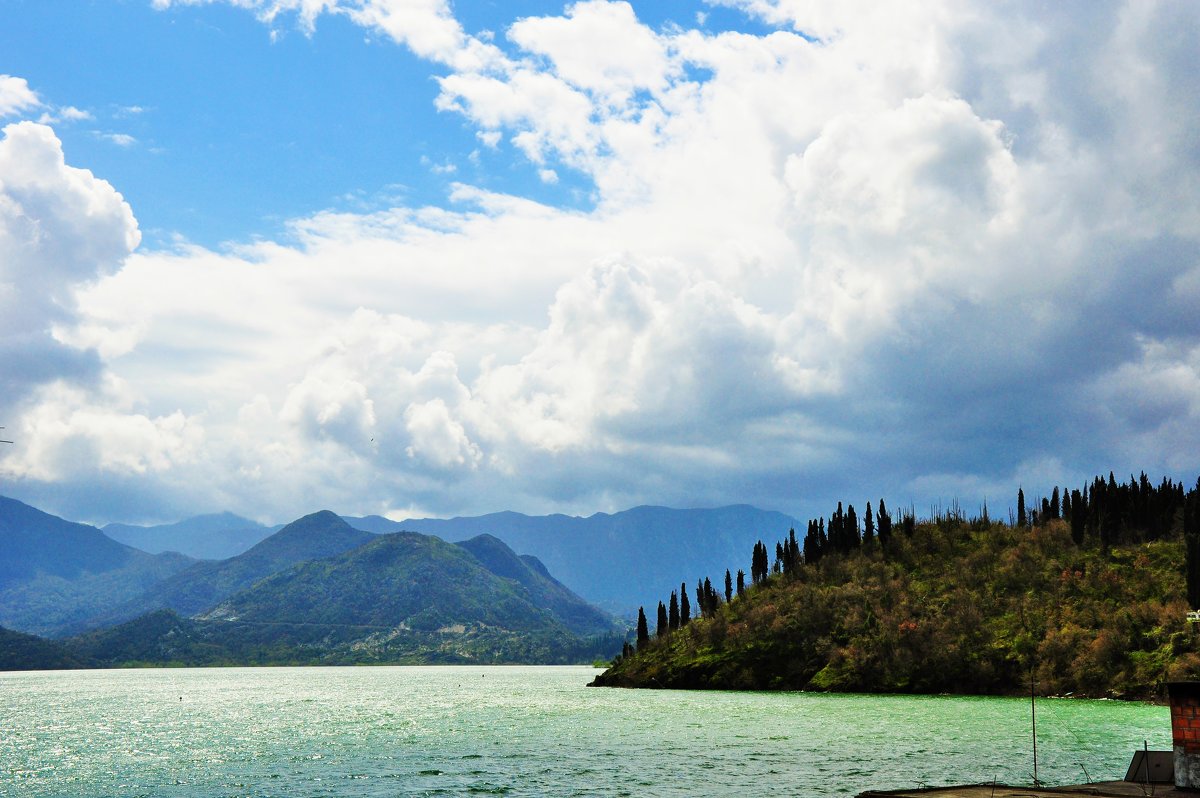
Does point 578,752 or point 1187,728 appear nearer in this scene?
point 1187,728

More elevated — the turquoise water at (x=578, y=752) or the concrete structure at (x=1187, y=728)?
the concrete structure at (x=1187, y=728)

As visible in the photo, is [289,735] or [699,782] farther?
[289,735]

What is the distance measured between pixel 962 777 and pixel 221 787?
60.4m

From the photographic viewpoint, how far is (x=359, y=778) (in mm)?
89812

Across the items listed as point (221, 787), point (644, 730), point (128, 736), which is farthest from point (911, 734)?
point (128, 736)

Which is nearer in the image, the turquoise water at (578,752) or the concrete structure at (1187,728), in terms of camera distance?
the concrete structure at (1187,728)

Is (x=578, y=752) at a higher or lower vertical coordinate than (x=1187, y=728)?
lower

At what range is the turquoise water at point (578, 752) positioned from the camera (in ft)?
275

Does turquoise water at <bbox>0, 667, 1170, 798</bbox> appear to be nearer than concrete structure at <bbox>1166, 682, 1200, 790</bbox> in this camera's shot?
No

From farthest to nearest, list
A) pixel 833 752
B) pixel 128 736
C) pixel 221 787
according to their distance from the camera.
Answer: pixel 128 736
pixel 833 752
pixel 221 787

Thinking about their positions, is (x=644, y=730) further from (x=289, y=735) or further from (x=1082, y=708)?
(x=1082, y=708)

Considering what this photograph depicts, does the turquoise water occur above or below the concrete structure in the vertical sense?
below

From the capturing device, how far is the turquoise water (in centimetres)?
8381

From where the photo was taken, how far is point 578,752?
11012 cm
